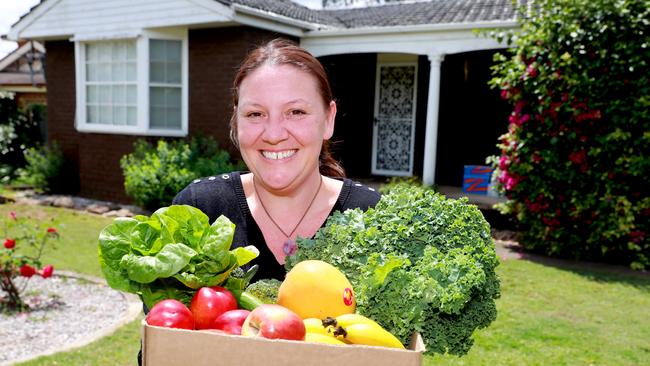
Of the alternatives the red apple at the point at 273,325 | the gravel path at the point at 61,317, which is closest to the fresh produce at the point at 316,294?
the red apple at the point at 273,325

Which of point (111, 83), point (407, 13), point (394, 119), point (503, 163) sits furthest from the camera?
point (394, 119)

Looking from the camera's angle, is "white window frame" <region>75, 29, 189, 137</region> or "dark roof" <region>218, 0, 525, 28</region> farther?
"white window frame" <region>75, 29, 189, 137</region>

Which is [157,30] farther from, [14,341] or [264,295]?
[264,295]

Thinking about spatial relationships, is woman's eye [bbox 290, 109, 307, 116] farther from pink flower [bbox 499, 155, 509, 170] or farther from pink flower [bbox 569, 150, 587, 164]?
pink flower [bbox 499, 155, 509, 170]

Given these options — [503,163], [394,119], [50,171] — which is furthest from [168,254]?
[50,171]

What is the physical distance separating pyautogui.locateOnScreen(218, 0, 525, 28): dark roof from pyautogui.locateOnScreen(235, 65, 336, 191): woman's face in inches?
349

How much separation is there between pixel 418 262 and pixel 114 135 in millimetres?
12276

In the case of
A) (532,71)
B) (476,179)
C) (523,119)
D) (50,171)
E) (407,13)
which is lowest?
(50,171)

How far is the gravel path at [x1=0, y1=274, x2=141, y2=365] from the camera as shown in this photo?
4.86 meters

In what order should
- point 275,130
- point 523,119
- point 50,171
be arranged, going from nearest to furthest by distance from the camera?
point 275,130, point 523,119, point 50,171

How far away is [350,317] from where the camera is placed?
1286 millimetres

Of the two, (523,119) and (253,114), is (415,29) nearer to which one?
(523,119)

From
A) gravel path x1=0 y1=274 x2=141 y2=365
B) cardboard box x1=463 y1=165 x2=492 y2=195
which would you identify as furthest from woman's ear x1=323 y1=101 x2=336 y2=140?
cardboard box x1=463 y1=165 x2=492 y2=195

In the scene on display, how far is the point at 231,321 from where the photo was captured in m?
1.25
